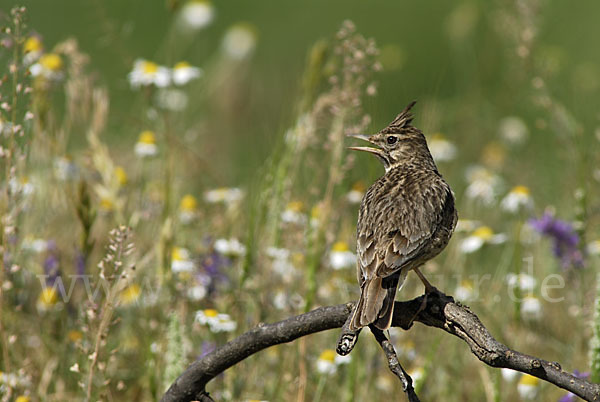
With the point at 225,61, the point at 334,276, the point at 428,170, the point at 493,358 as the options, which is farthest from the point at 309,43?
the point at 493,358

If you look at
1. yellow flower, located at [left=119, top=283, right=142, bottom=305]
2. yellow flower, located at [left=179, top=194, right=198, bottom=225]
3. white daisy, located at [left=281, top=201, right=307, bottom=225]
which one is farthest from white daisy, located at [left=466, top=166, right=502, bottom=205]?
yellow flower, located at [left=119, top=283, right=142, bottom=305]

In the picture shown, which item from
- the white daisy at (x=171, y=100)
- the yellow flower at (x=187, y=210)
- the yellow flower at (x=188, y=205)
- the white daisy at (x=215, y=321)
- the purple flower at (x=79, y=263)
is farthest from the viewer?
the white daisy at (x=171, y=100)

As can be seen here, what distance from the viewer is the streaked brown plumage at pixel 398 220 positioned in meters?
2.79

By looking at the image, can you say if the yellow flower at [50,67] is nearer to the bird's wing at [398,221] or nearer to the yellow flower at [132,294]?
the yellow flower at [132,294]

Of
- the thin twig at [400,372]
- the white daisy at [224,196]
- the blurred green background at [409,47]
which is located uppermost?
the blurred green background at [409,47]

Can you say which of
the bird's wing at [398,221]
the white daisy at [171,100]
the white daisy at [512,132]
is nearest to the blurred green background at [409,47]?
the white daisy at [512,132]

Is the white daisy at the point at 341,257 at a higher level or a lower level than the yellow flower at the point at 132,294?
higher

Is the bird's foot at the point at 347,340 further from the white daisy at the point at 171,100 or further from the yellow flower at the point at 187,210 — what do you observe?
the white daisy at the point at 171,100

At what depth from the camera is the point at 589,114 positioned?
20.7 ft

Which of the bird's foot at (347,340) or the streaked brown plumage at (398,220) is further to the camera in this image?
the streaked brown plumage at (398,220)

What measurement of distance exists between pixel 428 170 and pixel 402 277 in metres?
0.73

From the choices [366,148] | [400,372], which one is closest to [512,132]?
[366,148]

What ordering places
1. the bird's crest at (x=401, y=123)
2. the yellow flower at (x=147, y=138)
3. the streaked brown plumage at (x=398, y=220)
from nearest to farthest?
the streaked brown plumage at (x=398, y=220) < the bird's crest at (x=401, y=123) < the yellow flower at (x=147, y=138)

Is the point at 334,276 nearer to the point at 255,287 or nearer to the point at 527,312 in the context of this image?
the point at 255,287
